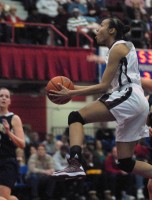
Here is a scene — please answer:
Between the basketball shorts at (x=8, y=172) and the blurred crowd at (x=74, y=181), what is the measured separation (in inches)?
262

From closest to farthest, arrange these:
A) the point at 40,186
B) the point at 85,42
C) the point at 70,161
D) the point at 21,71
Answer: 1. the point at 70,161
2. the point at 40,186
3. the point at 21,71
4. the point at 85,42

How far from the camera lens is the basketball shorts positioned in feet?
32.2

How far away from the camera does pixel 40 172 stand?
16844 millimetres

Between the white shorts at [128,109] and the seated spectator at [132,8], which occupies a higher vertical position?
the seated spectator at [132,8]

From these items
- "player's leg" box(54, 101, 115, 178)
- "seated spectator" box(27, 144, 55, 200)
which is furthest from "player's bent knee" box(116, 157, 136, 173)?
"seated spectator" box(27, 144, 55, 200)

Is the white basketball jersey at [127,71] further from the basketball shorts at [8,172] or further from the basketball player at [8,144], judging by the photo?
the basketball shorts at [8,172]

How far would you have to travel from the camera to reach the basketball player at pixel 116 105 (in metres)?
8.27

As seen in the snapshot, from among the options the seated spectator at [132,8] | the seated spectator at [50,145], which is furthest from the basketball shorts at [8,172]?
the seated spectator at [132,8]

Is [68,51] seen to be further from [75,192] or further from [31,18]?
[75,192]

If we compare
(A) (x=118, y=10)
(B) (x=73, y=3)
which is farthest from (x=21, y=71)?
(A) (x=118, y=10)

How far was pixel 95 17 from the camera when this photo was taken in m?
23.4

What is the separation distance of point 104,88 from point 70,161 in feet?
3.15

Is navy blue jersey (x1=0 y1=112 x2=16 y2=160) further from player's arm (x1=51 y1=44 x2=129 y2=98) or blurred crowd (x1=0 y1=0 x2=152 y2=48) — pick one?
blurred crowd (x1=0 y1=0 x2=152 y2=48)

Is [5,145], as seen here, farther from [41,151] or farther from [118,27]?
[41,151]
